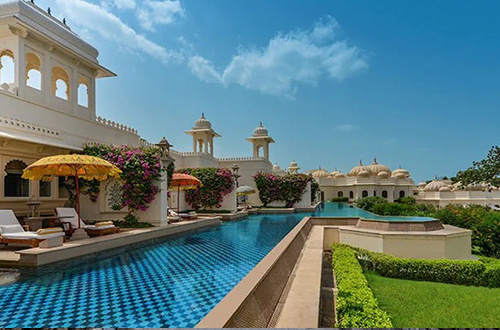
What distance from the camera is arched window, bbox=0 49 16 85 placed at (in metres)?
11.7

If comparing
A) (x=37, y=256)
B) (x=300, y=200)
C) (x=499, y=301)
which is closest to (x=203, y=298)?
(x=37, y=256)

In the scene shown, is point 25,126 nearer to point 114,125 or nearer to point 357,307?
point 114,125

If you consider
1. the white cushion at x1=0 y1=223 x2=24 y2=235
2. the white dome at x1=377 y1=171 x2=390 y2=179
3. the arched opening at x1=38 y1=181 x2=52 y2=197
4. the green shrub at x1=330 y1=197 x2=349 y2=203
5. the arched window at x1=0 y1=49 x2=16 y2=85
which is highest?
the arched window at x1=0 y1=49 x2=16 y2=85

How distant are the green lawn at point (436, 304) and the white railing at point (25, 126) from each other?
1051cm

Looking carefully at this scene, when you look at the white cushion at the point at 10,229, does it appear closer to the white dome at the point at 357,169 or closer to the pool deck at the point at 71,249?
the pool deck at the point at 71,249

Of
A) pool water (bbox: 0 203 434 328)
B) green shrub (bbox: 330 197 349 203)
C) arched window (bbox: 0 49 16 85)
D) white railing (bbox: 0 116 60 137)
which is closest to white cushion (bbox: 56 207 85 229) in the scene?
pool water (bbox: 0 203 434 328)

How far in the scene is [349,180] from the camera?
49.5 m

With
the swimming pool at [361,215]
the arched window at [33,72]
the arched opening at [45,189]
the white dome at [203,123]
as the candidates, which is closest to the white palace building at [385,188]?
the swimming pool at [361,215]

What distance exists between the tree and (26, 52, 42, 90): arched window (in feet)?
144

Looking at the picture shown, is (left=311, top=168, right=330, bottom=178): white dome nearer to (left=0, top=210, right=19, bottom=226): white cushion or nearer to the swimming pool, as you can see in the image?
the swimming pool

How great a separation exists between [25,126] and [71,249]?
5.02 m

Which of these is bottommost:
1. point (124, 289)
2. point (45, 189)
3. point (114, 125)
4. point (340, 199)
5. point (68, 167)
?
point (340, 199)

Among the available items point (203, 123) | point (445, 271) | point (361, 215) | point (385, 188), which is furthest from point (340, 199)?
point (445, 271)

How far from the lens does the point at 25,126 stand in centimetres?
1041
